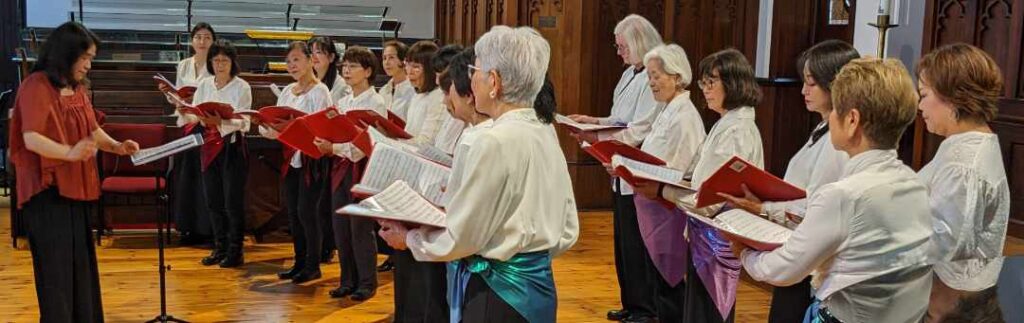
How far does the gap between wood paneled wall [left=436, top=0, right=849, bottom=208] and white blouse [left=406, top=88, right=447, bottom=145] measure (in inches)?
132

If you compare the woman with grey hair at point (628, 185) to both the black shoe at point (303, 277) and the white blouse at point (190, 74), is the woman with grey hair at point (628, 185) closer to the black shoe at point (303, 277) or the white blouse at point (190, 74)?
the black shoe at point (303, 277)

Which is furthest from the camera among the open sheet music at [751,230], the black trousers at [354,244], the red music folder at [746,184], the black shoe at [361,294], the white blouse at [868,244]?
the black shoe at [361,294]

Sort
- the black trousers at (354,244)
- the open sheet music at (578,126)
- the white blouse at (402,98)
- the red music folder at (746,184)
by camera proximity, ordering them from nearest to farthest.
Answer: the red music folder at (746,184) → the open sheet music at (578,126) → the black trousers at (354,244) → the white blouse at (402,98)

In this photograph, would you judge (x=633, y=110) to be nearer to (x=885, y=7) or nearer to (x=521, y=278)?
(x=885, y=7)

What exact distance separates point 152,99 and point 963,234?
5.69 metres

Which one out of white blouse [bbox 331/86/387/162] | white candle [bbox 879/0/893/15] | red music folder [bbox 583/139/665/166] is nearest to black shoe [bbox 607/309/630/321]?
red music folder [bbox 583/139/665/166]

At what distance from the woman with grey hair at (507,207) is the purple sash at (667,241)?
1.52 meters

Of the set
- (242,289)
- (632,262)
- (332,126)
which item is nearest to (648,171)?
(632,262)

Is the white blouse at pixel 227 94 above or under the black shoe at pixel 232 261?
above

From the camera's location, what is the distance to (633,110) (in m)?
4.52

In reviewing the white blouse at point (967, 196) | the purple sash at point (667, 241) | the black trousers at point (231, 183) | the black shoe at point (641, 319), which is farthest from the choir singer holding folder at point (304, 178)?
the white blouse at point (967, 196)

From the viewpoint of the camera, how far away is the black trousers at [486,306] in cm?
215

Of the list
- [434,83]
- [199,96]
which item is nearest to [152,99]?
[199,96]

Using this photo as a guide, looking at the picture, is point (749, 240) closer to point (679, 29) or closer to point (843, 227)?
point (843, 227)
